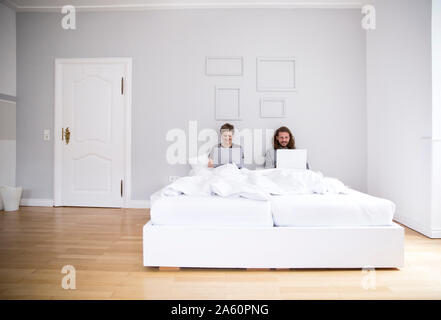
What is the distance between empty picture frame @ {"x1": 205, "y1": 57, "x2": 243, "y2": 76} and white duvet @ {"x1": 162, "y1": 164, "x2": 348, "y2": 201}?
1.83 meters

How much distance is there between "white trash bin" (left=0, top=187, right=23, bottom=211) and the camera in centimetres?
354

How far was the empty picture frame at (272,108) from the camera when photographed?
3705 millimetres

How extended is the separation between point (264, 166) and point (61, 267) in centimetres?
241

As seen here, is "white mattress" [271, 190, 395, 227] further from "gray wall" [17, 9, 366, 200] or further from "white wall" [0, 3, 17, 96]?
"white wall" [0, 3, 17, 96]

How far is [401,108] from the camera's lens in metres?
2.99

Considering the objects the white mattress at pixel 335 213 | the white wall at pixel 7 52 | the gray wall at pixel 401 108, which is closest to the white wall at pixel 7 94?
the white wall at pixel 7 52

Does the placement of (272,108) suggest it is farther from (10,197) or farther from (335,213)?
(10,197)

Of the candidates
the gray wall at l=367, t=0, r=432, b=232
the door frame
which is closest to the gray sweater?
the gray wall at l=367, t=0, r=432, b=232

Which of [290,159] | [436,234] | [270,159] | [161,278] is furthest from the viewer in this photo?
[270,159]

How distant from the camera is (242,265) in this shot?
1.82 meters

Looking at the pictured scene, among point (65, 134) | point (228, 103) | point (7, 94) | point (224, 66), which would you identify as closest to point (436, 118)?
point (228, 103)

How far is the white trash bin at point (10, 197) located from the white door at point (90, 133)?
0.44m

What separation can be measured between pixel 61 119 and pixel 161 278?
2979 millimetres

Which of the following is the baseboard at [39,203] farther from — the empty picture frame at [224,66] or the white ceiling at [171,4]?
the empty picture frame at [224,66]
